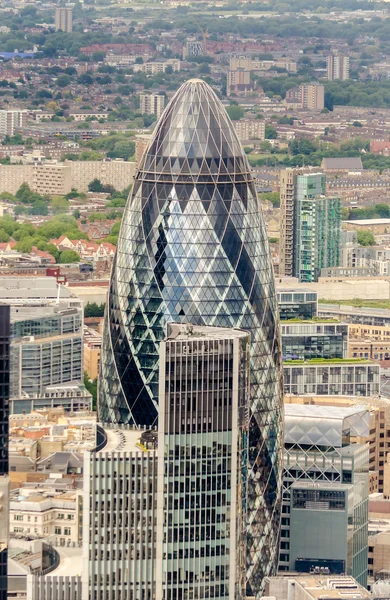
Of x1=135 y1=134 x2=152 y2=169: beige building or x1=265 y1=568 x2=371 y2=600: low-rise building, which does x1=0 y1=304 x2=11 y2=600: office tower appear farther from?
x1=135 y1=134 x2=152 y2=169: beige building

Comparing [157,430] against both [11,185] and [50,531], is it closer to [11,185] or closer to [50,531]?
[50,531]

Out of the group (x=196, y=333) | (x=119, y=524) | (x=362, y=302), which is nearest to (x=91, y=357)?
(x=362, y=302)

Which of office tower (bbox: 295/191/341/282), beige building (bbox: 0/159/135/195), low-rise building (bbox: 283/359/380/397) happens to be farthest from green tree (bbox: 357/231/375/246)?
low-rise building (bbox: 283/359/380/397)

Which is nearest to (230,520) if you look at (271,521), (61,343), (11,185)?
(271,521)

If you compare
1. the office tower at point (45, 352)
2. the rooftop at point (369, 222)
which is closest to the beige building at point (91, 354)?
the office tower at point (45, 352)

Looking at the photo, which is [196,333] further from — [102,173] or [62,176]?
[102,173]

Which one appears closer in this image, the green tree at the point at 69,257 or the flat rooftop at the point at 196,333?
the flat rooftop at the point at 196,333

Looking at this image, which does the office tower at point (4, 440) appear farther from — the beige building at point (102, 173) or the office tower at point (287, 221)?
the beige building at point (102, 173)
